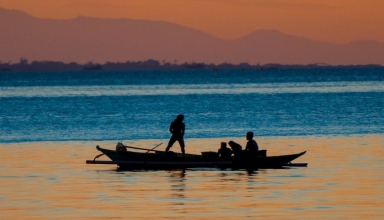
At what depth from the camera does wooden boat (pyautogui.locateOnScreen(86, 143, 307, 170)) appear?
25.9 meters

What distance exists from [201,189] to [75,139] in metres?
19.0

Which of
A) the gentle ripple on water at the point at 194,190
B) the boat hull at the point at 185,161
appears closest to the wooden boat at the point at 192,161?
the boat hull at the point at 185,161

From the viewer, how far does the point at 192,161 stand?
26.2m

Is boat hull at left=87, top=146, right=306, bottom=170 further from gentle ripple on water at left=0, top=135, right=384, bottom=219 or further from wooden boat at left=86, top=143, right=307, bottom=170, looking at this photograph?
gentle ripple on water at left=0, top=135, right=384, bottom=219

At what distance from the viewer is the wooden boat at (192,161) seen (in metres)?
25.9

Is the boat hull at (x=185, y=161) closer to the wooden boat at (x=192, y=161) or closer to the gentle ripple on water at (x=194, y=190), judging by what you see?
the wooden boat at (x=192, y=161)

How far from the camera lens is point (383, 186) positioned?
68.1 feet

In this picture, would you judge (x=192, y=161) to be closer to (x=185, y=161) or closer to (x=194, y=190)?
(x=185, y=161)

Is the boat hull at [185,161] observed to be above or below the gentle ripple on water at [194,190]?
above

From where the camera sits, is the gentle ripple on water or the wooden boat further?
the wooden boat

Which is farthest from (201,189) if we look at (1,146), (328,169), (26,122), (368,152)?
(26,122)

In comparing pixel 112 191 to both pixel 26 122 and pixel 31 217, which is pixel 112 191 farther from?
pixel 26 122

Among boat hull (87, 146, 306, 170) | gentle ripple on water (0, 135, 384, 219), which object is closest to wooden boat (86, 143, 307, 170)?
boat hull (87, 146, 306, 170)

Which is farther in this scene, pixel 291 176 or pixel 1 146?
pixel 1 146
